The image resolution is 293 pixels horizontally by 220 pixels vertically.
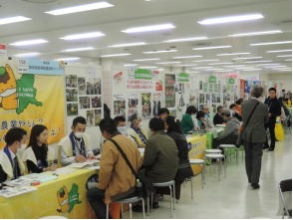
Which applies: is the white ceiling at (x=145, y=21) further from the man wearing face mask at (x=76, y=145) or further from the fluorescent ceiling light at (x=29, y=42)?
the man wearing face mask at (x=76, y=145)

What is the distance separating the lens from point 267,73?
90.6 ft

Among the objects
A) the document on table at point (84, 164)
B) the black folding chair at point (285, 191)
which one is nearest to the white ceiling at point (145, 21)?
the document on table at point (84, 164)

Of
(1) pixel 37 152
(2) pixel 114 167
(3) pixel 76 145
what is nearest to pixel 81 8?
Result: (3) pixel 76 145

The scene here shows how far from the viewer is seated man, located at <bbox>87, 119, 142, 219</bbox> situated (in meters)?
3.36

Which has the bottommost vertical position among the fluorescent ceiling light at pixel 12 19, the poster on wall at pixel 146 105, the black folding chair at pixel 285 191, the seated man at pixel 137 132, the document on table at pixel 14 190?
the black folding chair at pixel 285 191

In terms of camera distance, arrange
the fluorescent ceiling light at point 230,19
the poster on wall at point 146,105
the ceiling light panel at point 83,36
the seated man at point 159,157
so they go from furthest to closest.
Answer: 1. the ceiling light panel at point 83,36
2. the fluorescent ceiling light at point 230,19
3. the poster on wall at point 146,105
4. the seated man at point 159,157

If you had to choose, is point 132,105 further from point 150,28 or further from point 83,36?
point 83,36

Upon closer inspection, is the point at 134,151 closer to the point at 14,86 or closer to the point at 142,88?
the point at 14,86

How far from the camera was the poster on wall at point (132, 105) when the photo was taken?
21.2 feet

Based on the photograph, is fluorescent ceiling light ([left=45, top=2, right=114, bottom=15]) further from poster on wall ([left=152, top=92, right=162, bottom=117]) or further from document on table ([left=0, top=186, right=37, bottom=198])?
document on table ([left=0, top=186, right=37, bottom=198])

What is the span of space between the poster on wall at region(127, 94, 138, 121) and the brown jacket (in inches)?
118

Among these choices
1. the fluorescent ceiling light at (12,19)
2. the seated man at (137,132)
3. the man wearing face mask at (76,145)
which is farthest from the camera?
the fluorescent ceiling light at (12,19)

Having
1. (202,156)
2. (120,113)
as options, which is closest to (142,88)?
(120,113)

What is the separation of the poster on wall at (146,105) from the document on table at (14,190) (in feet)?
13.2
